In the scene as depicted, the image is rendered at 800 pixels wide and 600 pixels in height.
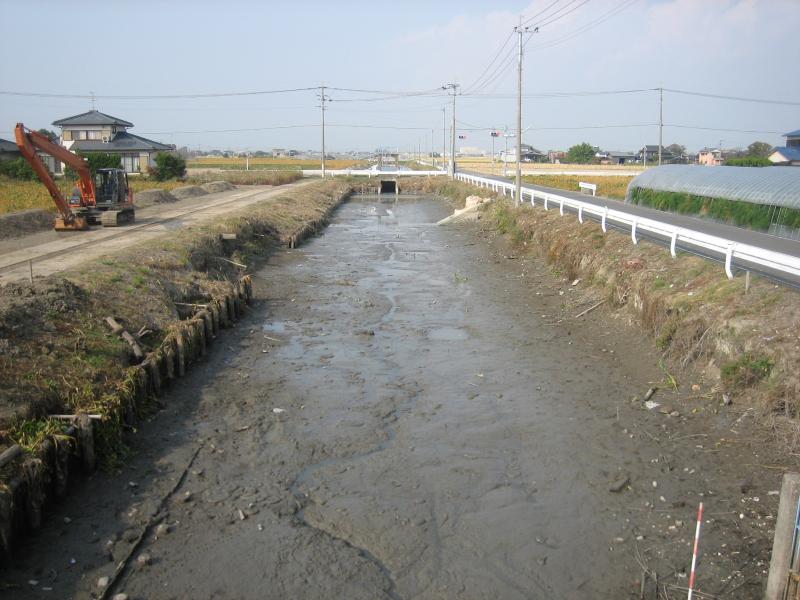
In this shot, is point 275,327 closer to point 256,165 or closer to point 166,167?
point 166,167

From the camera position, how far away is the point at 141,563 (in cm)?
743

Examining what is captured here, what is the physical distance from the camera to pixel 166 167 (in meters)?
61.2

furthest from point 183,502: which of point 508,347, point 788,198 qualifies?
point 788,198

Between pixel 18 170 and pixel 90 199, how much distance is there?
27.8 meters

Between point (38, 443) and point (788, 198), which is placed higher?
point (788, 198)

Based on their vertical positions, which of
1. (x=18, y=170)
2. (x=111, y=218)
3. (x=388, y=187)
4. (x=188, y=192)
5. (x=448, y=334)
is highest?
(x=18, y=170)

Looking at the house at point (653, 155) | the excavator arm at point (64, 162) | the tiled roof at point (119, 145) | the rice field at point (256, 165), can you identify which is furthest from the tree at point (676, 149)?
the excavator arm at point (64, 162)

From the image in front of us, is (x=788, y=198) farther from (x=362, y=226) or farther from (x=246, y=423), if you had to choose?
(x=362, y=226)

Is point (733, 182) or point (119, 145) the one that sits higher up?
point (119, 145)

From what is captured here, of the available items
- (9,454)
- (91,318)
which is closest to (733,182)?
(91,318)

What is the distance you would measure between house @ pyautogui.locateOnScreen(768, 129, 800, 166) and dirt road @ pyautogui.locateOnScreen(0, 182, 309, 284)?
46.7 metres

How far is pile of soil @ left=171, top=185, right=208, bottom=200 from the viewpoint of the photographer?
47.7 metres

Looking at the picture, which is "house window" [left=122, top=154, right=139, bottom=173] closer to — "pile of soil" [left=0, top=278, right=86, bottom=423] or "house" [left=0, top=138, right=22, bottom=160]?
"house" [left=0, top=138, right=22, bottom=160]

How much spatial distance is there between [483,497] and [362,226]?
114 ft
